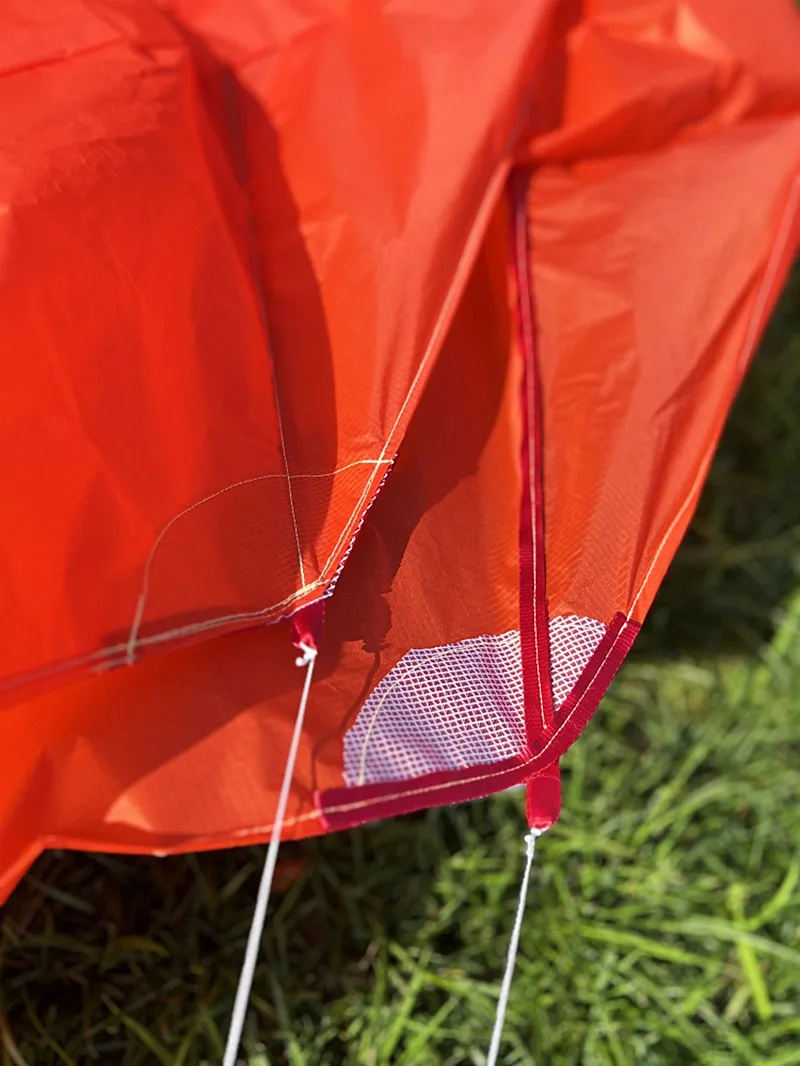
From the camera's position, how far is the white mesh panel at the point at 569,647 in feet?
2.22

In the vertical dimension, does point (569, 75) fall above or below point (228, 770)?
above

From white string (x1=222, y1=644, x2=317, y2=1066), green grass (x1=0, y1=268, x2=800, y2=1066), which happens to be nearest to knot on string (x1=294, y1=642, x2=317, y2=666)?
white string (x1=222, y1=644, x2=317, y2=1066)

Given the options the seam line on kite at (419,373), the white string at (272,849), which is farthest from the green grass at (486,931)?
the seam line on kite at (419,373)

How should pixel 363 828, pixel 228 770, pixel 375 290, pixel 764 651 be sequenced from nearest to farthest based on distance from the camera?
pixel 228 770, pixel 375 290, pixel 363 828, pixel 764 651

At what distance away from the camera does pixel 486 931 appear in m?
0.94

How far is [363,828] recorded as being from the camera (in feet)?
3.19

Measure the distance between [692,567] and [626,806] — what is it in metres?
0.34

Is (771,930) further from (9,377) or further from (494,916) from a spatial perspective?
(9,377)

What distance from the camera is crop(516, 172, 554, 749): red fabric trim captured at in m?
0.67

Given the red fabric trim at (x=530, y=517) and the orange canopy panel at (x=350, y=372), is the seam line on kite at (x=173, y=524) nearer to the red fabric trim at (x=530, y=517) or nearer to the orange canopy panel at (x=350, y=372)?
the orange canopy panel at (x=350, y=372)

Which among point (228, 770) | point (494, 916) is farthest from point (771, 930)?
point (228, 770)

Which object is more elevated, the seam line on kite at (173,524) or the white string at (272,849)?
the seam line on kite at (173,524)

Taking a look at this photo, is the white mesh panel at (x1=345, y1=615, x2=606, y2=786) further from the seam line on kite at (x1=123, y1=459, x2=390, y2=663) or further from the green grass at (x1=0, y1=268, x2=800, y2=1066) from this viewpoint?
the green grass at (x1=0, y1=268, x2=800, y2=1066)

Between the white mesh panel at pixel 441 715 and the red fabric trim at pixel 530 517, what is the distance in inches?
0.4
